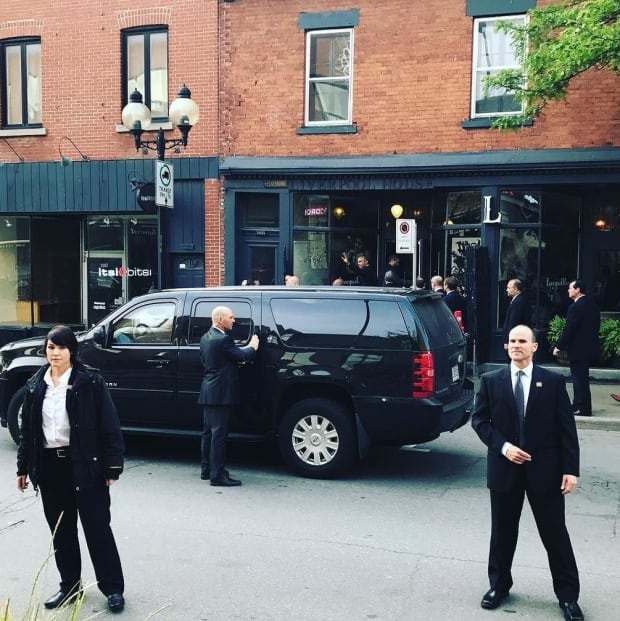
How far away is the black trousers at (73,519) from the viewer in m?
4.77

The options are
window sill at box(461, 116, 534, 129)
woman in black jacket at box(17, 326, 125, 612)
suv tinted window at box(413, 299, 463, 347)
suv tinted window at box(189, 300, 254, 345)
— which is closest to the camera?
woman in black jacket at box(17, 326, 125, 612)

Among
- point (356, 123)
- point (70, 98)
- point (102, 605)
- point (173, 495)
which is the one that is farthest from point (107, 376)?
point (70, 98)

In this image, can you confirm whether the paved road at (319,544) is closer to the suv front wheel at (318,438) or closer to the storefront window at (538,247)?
the suv front wheel at (318,438)

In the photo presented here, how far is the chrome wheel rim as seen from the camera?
311 inches

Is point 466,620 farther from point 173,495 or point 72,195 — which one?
point 72,195

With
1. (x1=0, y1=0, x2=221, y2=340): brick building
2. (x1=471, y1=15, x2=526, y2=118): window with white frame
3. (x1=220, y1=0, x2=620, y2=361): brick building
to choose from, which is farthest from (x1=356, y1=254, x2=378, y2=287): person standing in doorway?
(x1=471, y1=15, x2=526, y2=118): window with white frame

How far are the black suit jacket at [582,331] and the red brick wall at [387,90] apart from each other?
436 cm

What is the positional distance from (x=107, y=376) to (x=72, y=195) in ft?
30.6

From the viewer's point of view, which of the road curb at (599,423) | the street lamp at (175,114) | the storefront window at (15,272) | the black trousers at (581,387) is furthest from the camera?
the storefront window at (15,272)

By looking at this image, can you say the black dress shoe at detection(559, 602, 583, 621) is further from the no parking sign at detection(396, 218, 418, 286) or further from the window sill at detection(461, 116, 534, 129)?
the window sill at detection(461, 116, 534, 129)

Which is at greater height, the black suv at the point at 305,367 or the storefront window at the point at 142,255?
the storefront window at the point at 142,255

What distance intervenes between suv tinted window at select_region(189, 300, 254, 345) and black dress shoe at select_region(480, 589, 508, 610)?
4.06 m

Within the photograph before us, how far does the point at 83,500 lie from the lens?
477 centimetres

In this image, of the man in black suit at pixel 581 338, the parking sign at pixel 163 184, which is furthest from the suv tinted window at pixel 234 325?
the parking sign at pixel 163 184
